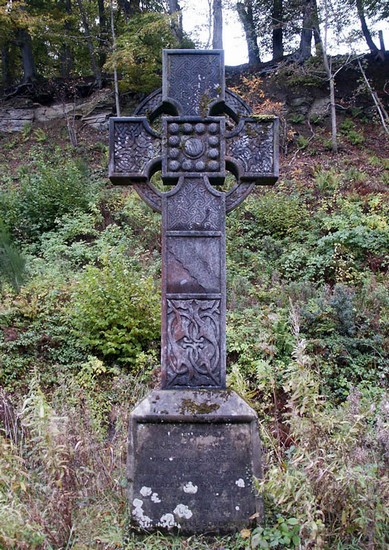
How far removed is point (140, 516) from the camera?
2.99m

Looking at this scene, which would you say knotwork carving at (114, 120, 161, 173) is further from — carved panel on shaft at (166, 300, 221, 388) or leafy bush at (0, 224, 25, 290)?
leafy bush at (0, 224, 25, 290)

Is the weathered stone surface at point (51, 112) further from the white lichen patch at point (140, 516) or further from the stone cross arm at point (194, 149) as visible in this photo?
the white lichen patch at point (140, 516)

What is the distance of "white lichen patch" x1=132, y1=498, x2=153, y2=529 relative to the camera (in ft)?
9.78

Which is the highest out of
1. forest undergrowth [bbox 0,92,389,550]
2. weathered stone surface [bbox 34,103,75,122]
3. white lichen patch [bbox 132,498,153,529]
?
weathered stone surface [bbox 34,103,75,122]

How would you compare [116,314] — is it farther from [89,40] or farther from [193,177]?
[89,40]

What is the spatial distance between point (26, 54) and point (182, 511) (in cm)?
1902

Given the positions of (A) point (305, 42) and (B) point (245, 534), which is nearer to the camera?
(B) point (245, 534)

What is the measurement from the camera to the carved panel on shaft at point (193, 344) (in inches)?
131

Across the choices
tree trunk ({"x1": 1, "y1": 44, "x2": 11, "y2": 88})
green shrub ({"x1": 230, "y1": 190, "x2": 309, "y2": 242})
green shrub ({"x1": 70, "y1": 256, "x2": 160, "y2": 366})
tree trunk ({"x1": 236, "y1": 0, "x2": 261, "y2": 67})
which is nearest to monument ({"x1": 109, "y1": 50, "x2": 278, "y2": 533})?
green shrub ({"x1": 70, "y1": 256, "x2": 160, "y2": 366})

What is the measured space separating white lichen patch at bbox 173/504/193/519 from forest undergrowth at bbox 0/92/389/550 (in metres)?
0.14

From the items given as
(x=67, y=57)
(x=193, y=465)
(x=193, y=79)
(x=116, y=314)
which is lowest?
(x=193, y=465)

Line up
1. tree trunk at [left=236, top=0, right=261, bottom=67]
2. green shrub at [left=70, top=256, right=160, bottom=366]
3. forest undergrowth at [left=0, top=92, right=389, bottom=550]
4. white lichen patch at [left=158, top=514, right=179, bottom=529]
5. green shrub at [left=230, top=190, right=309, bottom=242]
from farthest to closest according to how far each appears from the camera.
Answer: tree trunk at [left=236, top=0, right=261, bottom=67] → green shrub at [left=230, top=190, right=309, bottom=242] → green shrub at [left=70, top=256, right=160, bottom=366] → white lichen patch at [left=158, top=514, right=179, bottom=529] → forest undergrowth at [left=0, top=92, right=389, bottom=550]

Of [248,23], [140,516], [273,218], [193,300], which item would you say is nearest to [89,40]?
[248,23]

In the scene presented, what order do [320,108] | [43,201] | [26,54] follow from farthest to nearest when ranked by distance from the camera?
[26,54] → [320,108] → [43,201]
